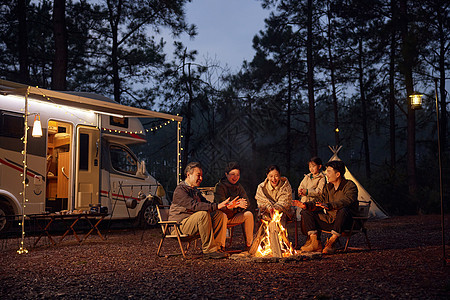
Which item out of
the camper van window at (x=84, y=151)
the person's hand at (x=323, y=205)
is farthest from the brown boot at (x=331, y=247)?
the camper van window at (x=84, y=151)

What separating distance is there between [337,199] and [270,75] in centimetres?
1469

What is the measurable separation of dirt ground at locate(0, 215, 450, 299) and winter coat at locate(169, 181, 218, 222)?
542 mm

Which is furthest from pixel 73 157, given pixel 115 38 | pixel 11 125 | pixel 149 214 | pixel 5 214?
pixel 115 38

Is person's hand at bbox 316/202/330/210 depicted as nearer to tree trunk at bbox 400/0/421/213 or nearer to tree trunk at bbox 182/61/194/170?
tree trunk at bbox 400/0/421/213

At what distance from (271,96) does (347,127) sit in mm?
3922

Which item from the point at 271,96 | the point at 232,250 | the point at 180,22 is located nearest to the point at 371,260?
the point at 232,250

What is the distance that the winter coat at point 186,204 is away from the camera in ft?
19.5

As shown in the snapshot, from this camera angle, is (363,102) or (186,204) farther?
(363,102)

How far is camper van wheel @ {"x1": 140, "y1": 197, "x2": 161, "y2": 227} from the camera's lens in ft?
36.8

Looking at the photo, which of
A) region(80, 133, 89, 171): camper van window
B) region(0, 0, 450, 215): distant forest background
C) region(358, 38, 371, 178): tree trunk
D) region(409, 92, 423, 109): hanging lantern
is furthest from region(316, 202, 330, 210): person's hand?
region(358, 38, 371, 178): tree trunk

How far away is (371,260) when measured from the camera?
5.64 meters

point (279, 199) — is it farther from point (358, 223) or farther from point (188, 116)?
point (188, 116)

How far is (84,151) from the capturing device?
9.98 m

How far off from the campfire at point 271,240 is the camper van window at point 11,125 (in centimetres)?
515
